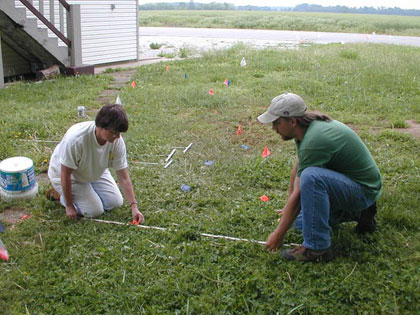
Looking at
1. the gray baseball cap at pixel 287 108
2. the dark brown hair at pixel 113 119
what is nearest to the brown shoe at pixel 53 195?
the dark brown hair at pixel 113 119

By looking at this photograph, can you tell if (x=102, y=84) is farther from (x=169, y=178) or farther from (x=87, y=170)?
(x=87, y=170)

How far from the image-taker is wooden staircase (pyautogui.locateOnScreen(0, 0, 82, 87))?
9211mm

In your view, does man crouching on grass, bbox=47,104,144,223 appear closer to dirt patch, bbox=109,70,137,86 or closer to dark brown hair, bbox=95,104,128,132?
dark brown hair, bbox=95,104,128,132

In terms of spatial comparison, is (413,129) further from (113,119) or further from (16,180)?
(16,180)

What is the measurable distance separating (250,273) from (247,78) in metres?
7.26

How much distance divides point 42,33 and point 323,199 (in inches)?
338

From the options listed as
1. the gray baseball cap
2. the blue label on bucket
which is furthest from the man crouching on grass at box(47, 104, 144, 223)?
the gray baseball cap

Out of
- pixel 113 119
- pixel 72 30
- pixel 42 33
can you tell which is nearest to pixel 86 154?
pixel 113 119

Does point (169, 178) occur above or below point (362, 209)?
below

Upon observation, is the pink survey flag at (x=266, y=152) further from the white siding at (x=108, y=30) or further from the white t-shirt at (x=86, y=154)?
the white siding at (x=108, y=30)

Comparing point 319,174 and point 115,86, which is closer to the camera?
point 319,174

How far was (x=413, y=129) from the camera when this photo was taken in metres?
6.30

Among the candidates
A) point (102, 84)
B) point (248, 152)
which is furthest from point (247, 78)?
point (248, 152)

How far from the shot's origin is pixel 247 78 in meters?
9.79
